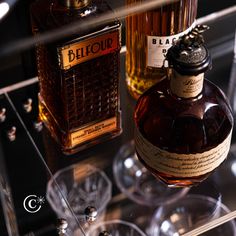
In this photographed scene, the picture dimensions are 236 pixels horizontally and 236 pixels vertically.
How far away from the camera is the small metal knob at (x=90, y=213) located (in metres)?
0.69

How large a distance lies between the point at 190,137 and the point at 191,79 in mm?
69

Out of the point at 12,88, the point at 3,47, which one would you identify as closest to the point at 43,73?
the point at 12,88

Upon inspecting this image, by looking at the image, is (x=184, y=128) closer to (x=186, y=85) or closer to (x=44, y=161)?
(x=186, y=85)

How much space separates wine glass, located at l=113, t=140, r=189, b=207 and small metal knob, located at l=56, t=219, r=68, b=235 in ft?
0.28

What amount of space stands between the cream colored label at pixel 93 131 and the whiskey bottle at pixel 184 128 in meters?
0.07

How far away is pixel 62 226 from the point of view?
68cm

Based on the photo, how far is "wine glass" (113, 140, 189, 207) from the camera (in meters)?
0.73

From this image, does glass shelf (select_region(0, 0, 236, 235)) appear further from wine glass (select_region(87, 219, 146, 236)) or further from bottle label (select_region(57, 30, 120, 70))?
bottle label (select_region(57, 30, 120, 70))

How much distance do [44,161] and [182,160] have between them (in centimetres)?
18

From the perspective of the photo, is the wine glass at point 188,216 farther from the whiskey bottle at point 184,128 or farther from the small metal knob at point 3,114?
the small metal knob at point 3,114

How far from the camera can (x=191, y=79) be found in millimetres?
594

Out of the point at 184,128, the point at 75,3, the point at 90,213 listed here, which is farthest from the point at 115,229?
the point at 75,3

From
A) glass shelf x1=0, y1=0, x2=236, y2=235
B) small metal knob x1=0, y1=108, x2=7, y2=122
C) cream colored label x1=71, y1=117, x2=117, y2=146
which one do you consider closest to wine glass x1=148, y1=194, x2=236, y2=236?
glass shelf x1=0, y1=0, x2=236, y2=235

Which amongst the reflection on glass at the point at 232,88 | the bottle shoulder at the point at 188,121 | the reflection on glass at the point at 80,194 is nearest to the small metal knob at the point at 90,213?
the reflection on glass at the point at 80,194
